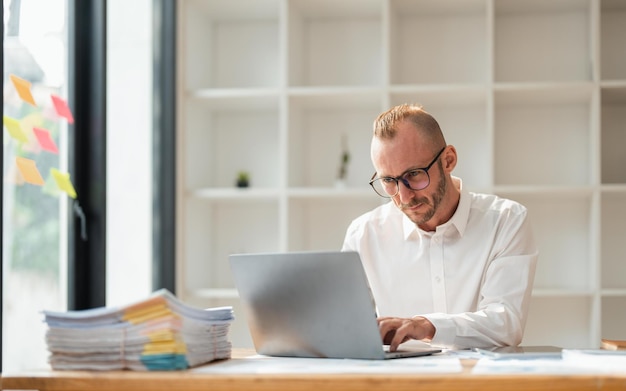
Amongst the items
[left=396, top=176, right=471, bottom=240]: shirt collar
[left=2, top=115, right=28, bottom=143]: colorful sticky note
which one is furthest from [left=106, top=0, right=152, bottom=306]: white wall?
[left=396, top=176, right=471, bottom=240]: shirt collar

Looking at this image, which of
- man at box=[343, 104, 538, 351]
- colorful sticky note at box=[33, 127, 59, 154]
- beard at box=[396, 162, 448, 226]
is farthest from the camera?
colorful sticky note at box=[33, 127, 59, 154]

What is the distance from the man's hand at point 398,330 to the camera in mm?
1847

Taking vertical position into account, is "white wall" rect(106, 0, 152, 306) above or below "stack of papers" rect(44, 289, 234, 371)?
above

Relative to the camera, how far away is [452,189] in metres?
2.60

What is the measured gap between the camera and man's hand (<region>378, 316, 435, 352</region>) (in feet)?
6.06

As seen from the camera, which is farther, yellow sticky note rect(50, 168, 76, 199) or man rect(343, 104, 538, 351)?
yellow sticky note rect(50, 168, 76, 199)

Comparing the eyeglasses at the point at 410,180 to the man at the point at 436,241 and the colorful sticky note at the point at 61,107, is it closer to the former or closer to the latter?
the man at the point at 436,241

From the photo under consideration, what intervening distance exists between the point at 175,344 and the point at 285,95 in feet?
8.15

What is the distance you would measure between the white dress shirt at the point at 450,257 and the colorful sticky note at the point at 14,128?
1005 millimetres

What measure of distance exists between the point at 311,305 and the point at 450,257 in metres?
0.92

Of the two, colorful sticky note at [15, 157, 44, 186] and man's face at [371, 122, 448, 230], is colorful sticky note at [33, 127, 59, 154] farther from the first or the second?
man's face at [371, 122, 448, 230]

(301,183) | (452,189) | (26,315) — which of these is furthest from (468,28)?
(26,315)

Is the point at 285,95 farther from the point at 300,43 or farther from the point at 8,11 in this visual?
the point at 8,11

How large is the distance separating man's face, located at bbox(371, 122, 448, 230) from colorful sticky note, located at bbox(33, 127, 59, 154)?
107 centimetres
